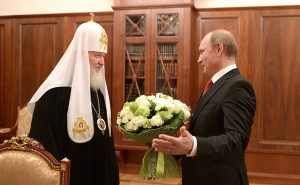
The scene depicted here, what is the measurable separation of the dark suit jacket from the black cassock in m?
0.71

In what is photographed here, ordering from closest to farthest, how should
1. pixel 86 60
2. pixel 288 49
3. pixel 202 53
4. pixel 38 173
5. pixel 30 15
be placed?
pixel 38 173, pixel 202 53, pixel 86 60, pixel 288 49, pixel 30 15

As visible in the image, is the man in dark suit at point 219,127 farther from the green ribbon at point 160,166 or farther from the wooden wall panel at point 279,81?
the wooden wall panel at point 279,81

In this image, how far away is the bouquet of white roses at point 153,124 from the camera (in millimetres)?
1893

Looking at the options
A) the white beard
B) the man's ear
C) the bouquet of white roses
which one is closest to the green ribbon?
the bouquet of white roses

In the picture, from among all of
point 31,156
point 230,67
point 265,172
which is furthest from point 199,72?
point 31,156

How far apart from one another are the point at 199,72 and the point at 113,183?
8.57 feet

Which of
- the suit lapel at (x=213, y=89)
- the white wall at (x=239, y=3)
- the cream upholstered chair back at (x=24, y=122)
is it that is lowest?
the cream upholstered chair back at (x=24, y=122)

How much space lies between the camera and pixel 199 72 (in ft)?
16.1

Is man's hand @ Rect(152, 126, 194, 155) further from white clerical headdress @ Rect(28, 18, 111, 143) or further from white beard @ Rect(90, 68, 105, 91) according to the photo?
white beard @ Rect(90, 68, 105, 91)

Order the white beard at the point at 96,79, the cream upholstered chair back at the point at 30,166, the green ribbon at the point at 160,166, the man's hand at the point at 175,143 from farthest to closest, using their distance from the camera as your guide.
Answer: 1. the white beard at the point at 96,79
2. the green ribbon at the point at 160,166
3. the cream upholstered chair back at the point at 30,166
4. the man's hand at the point at 175,143

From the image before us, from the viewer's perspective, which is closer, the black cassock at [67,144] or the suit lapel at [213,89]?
the suit lapel at [213,89]

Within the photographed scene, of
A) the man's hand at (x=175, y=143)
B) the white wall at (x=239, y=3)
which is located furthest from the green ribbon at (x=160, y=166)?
the white wall at (x=239, y=3)

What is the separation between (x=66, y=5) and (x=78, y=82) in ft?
10.6

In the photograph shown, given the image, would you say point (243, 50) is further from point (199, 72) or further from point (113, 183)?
point (113, 183)
